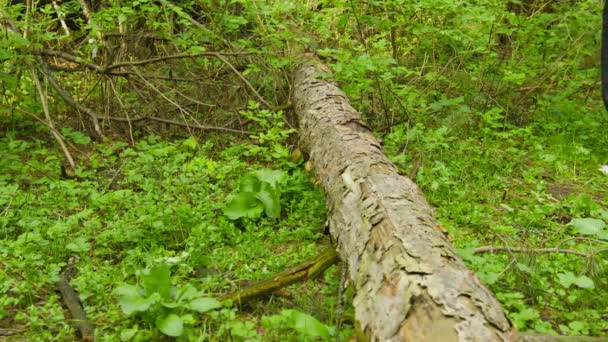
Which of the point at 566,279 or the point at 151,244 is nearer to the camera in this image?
the point at 566,279

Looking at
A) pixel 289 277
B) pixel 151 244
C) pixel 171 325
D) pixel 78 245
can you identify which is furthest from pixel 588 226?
pixel 78 245

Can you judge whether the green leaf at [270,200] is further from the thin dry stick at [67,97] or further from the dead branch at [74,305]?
the thin dry stick at [67,97]

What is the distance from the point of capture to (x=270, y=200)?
12.3ft

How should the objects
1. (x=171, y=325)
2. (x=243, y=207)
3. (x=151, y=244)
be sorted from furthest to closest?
(x=243, y=207), (x=151, y=244), (x=171, y=325)

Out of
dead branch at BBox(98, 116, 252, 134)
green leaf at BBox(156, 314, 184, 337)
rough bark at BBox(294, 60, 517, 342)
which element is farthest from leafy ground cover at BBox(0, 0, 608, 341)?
rough bark at BBox(294, 60, 517, 342)

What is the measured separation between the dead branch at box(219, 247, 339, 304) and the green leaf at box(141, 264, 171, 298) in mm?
316

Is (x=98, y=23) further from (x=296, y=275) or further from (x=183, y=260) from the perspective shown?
(x=296, y=275)

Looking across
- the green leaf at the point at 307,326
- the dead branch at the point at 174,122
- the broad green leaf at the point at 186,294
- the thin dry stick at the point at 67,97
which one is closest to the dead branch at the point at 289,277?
the broad green leaf at the point at 186,294

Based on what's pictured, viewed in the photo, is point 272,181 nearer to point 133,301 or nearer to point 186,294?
point 186,294

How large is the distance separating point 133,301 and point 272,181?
61.4 inches

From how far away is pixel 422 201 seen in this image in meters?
2.90

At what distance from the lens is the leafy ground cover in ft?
8.93

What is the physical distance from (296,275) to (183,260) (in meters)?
0.73

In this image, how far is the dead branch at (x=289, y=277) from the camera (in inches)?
111
